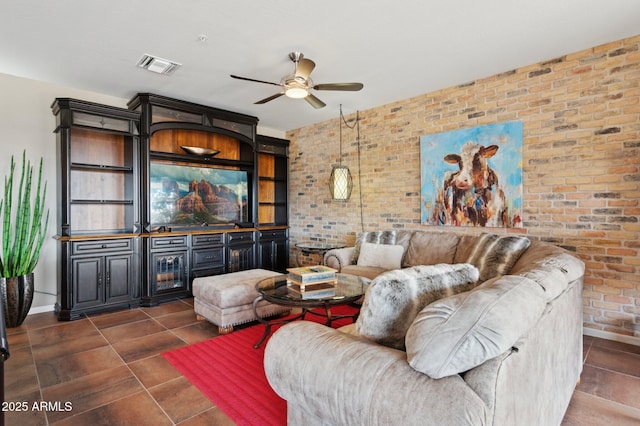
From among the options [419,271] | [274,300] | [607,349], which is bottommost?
[607,349]

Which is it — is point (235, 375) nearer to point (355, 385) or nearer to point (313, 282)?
point (313, 282)

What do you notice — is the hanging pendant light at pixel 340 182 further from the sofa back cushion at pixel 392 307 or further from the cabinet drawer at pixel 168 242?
the sofa back cushion at pixel 392 307

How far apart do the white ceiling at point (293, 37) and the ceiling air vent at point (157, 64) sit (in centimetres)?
9

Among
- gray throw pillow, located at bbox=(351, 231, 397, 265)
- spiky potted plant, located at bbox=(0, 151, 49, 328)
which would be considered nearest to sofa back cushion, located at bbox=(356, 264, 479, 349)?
gray throw pillow, located at bbox=(351, 231, 397, 265)

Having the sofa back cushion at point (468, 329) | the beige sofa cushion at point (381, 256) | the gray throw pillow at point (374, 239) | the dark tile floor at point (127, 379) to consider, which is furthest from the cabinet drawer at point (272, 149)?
the sofa back cushion at point (468, 329)

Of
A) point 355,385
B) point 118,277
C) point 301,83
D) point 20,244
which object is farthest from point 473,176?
point 20,244

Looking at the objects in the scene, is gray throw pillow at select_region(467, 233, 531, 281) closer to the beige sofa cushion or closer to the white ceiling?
the beige sofa cushion

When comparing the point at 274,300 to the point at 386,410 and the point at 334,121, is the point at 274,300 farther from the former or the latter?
the point at 334,121

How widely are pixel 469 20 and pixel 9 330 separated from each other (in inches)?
202

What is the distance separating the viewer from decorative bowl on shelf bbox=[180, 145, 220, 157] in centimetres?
486

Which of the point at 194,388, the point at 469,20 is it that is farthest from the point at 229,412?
the point at 469,20

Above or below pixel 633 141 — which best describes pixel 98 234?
below

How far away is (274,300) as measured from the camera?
8.59ft

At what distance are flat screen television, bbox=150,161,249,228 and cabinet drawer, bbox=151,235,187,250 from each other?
264 millimetres
